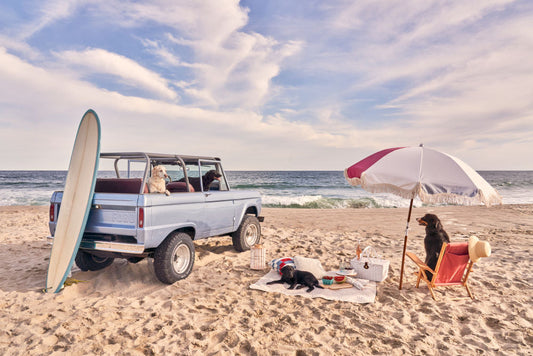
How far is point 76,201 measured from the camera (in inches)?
212

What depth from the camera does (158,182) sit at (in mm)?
5410

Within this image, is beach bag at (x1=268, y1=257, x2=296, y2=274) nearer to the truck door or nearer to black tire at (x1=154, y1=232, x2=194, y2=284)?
the truck door

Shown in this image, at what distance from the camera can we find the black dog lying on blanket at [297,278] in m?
5.38

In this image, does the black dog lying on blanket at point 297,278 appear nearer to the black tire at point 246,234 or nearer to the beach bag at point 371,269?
the beach bag at point 371,269

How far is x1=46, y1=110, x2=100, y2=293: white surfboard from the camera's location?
16.9 ft

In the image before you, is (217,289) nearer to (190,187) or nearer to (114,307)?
(114,307)

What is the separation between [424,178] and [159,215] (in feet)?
12.9

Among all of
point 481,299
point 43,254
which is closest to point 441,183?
point 481,299

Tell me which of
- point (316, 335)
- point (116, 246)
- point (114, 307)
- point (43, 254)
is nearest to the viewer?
point (316, 335)

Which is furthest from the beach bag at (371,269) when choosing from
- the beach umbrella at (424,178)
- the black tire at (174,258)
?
the black tire at (174,258)

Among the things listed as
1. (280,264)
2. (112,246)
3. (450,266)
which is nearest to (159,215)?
(112,246)

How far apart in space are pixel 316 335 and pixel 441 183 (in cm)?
270

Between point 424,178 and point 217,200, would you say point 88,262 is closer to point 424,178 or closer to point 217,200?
point 217,200

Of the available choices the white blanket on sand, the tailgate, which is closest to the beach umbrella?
the white blanket on sand
